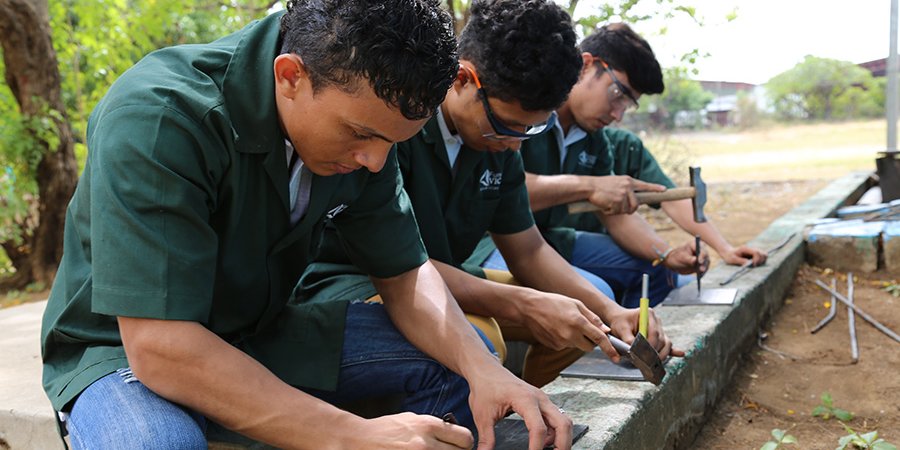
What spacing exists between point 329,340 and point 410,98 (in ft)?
2.55

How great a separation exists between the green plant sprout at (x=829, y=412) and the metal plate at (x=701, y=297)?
660mm

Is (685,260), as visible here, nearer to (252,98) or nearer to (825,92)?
(252,98)

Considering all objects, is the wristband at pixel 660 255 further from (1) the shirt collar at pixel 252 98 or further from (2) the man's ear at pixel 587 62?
(1) the shirt collar at pixel 252 98

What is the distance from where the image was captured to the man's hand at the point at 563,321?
236 cm

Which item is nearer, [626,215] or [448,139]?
[448,139]

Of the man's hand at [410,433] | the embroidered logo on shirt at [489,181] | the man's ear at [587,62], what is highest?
the man's ear at [587,62]

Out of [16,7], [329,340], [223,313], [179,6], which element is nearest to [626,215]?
[329,340]

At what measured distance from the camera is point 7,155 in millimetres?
6906

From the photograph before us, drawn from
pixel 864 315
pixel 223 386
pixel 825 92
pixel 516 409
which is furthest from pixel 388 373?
pixel 825 92

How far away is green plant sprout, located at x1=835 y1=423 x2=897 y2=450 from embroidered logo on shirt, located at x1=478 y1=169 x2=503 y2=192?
1440mm

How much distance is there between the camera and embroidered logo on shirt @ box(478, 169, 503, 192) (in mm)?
2924

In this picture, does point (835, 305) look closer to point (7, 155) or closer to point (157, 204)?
point (157, 204)

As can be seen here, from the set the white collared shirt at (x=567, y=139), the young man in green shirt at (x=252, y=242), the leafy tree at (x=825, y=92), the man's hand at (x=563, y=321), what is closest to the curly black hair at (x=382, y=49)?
the young man in green shirt at (x=252, y=242)

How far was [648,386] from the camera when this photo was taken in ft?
8.20
